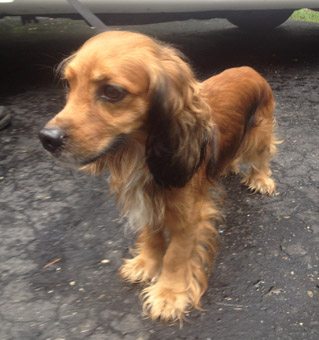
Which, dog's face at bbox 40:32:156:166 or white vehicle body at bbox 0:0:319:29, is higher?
dog's face at bbox 40:32:156:166

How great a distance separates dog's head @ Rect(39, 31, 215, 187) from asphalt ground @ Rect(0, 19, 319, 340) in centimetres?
87

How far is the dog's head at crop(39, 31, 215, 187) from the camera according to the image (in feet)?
5.72

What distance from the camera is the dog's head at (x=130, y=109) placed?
1742 millimetres

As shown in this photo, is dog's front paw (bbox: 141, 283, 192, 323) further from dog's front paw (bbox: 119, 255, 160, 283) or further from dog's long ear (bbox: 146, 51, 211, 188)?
dog's long ear (bbox: 146, 51, 211, 188)

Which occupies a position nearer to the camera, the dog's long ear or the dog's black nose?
the dog's black nose

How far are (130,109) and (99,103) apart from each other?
0.14 m

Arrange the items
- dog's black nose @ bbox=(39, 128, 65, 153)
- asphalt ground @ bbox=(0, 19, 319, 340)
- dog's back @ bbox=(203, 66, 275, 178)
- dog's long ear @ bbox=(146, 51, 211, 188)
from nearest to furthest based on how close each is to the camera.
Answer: dog's black nose @ bbox=(39, 128, 65, 153), dog's long ear @ bbox=(146, 51, 211, 188), asphalt ground @ bbox=(0, 19, 319, 340), dog's back @ bbox=(203, 66, 275, 178)

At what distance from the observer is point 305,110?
4801 millimetres

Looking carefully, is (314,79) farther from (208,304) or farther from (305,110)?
(208,304)


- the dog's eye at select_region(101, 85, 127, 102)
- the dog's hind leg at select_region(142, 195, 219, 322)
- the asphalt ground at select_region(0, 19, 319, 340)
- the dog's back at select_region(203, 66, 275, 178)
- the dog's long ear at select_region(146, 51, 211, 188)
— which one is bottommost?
the asphalt ground at select_region(0, 19, 319, 340)

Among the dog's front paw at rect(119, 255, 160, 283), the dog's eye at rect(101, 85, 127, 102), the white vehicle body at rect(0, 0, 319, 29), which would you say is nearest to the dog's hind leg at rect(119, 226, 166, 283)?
the dog's front paw at rect(119, 255, 160, 283)

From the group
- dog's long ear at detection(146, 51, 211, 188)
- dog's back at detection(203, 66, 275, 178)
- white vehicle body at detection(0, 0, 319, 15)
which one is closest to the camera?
dog's long ear at detection(146, 51, 211, 188)

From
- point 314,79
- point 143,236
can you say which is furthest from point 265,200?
point 314,79

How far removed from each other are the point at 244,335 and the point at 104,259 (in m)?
1.02
